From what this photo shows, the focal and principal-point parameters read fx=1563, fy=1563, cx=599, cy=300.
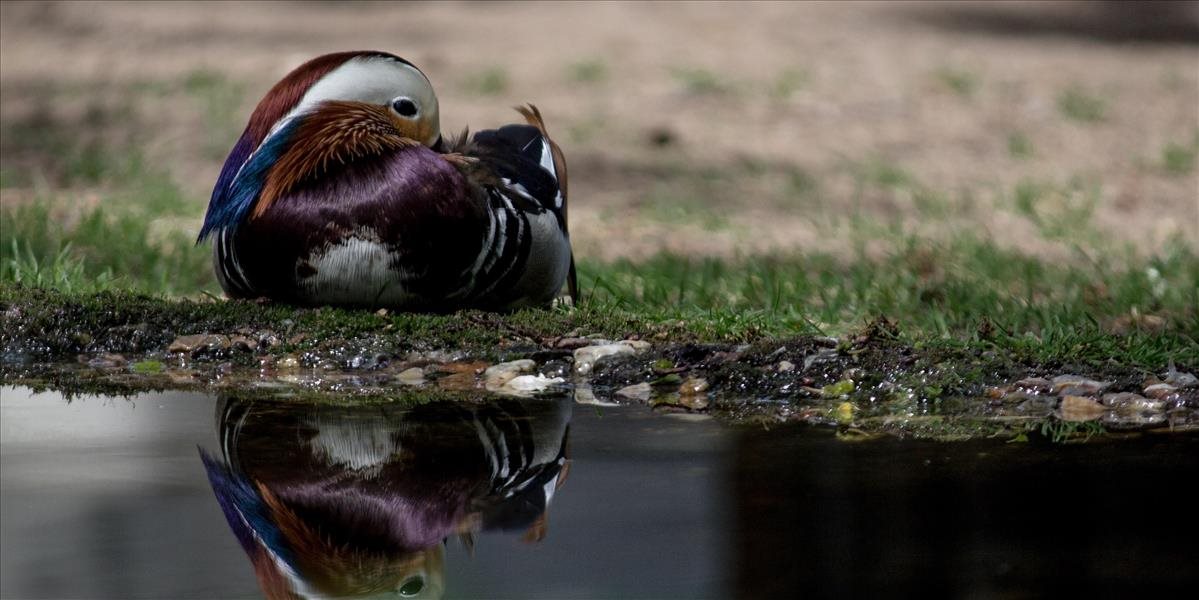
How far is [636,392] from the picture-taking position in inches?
156

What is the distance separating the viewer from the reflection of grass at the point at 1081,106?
9.77 metres

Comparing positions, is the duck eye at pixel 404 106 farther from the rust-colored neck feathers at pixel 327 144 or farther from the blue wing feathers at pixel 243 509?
the blue wing feathers at pixel 243 509

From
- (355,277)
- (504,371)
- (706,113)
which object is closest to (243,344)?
(355,277)

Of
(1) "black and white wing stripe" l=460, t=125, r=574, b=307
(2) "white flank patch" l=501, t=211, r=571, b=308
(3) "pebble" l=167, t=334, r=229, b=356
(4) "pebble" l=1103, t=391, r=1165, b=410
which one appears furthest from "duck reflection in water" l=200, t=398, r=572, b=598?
(4) "pebble" l=1103, t=391, r=1165, b=410

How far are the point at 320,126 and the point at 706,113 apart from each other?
18.2ft

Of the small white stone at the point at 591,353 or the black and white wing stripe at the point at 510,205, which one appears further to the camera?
the black and white wing stripe at the point at 510,205

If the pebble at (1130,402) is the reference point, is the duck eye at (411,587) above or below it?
above

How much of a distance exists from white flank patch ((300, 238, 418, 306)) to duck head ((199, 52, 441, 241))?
0.75ft

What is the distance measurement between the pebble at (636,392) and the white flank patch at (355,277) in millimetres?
791

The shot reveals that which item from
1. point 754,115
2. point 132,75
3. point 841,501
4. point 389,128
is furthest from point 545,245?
point 132,75

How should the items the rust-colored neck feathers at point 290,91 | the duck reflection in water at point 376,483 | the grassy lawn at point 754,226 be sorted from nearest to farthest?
1. the duck reflection in water at point 376,483
2. the grassy lawn at point 754,226
3. the rust-colored neck feathers at point 290,91

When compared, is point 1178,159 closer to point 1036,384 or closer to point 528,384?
point 1036,384

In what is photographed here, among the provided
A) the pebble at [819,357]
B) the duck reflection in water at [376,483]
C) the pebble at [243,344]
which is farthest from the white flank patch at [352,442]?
the pebble at [819,357]

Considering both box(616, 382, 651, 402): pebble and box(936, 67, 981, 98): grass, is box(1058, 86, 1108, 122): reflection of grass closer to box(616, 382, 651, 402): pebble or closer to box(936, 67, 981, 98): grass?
box(936, 67, 981, 98): grass
